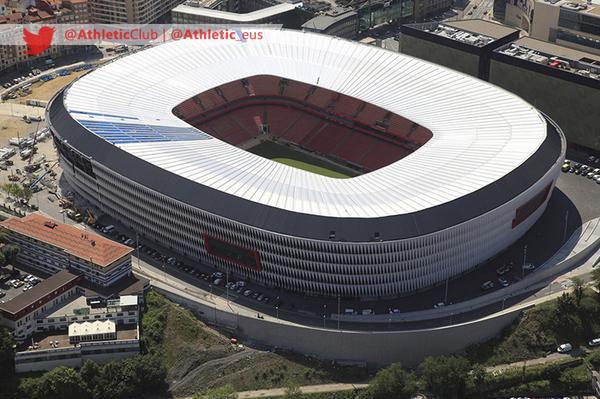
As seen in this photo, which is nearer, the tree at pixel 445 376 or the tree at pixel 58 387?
the tree at pixel 58 387

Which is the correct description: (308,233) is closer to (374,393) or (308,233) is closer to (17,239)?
(374,393)

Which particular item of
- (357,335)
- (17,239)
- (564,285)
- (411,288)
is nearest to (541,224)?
(564,285)

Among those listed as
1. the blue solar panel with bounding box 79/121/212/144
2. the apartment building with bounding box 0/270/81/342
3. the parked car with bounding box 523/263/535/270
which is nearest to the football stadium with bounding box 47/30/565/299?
the blue solar panel with bounding box 79/121/212/144

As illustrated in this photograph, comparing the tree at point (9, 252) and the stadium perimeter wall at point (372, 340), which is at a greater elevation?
the tree at point (9, 252)

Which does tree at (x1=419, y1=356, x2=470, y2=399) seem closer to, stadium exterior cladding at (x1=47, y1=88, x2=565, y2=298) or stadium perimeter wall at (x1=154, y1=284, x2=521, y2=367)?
stadium perimeter wall at (x1=154, y1=284, x2=521, y2=367)

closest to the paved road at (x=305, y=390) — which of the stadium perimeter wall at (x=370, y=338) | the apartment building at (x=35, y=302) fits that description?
the stadium perimeter wall at (x=370, y=338)

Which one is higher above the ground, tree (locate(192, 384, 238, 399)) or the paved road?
tree (locate(192, 384, 238, 399))

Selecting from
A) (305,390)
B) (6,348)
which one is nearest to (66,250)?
(6,348)

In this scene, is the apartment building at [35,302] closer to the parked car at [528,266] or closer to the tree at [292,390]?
the tree at [292,390]
